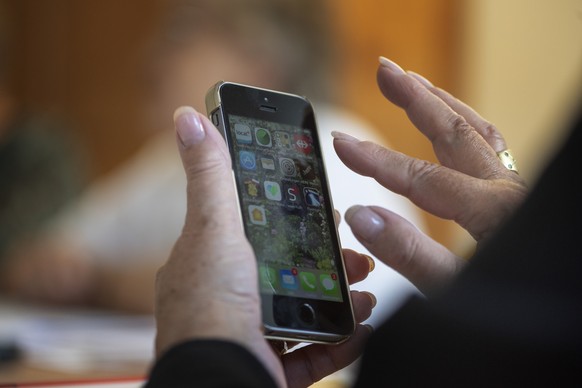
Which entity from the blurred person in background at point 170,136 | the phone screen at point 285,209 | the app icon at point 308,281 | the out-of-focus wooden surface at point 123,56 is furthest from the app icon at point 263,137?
the out-of-focus wooden surface at point 123,56

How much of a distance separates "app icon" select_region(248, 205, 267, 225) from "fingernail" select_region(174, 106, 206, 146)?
7 cm

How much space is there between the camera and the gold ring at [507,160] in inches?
25.2

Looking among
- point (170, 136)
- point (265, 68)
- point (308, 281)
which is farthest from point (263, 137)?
point (170, 136)

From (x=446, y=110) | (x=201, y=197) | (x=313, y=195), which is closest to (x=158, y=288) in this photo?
(x=201, y=197)

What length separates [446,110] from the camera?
0.69 m

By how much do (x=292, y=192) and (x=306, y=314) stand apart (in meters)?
0.10

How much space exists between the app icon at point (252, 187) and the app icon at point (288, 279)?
0.20ft

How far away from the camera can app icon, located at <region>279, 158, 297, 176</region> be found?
664mm

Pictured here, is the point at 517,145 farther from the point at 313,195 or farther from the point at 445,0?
the point at 313,195

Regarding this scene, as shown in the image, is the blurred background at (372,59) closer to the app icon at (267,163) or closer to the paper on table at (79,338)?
the paper on table at (79,338)

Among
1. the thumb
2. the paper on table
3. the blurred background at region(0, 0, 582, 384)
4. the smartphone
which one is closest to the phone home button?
the smartphone

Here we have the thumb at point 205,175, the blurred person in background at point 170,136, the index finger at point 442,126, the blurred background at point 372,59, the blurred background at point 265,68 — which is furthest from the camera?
the blurred background at point 372,59

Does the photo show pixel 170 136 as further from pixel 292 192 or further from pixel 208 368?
pixel 208 368

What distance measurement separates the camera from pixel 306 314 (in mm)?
618
